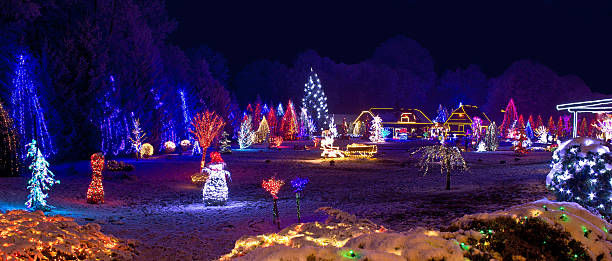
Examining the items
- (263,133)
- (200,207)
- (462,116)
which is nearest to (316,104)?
(462,116)

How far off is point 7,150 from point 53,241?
1336 cm

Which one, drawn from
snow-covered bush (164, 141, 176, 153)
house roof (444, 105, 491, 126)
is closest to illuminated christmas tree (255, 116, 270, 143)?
snow-covered bush (164, 141, 176, 153)

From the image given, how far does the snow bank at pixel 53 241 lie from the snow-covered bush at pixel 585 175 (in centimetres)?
885

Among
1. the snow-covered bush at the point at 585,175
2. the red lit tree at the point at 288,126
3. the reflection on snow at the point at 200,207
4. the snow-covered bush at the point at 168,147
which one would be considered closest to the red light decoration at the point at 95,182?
the reflection on snow at the point at 200,207

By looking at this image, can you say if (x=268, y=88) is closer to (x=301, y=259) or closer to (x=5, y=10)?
(x=5, y=10)

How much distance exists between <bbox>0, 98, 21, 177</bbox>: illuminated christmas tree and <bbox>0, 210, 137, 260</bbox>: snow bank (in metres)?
11.5

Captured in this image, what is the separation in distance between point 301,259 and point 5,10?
26162 millimetres

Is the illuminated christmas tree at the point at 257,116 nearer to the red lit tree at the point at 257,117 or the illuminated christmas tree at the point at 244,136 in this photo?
the red lit tree at the point at 257,117

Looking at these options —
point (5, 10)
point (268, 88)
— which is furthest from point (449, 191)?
point (268, 88)

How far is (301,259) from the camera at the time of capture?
4.28m

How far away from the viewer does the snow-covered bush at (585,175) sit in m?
8.92

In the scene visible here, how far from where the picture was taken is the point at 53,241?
720 cm

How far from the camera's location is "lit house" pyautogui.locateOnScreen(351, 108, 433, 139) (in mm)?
72875

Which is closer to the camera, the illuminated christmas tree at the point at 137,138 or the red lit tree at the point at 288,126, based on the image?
the illuminated christmas tree at the point at 137,138
